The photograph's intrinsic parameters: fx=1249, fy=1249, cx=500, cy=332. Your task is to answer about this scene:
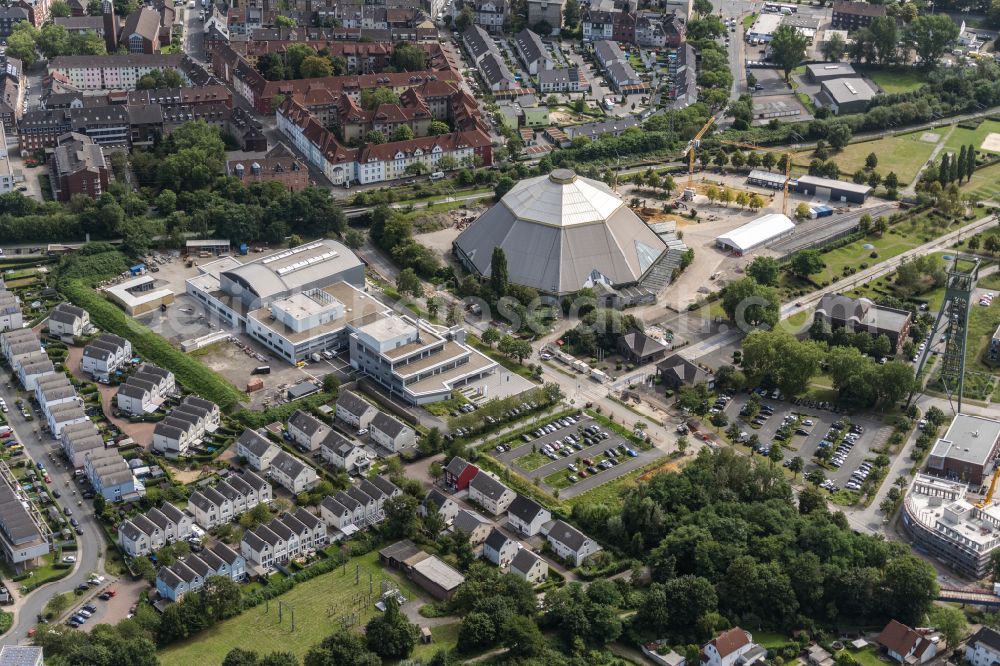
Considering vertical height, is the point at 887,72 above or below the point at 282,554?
above

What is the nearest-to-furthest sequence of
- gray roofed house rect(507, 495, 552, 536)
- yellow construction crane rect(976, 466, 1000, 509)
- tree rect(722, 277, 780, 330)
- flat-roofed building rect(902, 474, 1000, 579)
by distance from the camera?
flat-roofed building rect(902, 474, 1000, 579), gray roofed house rect(507, 495, 552, 536), yellow construction crane rect(976, 466, 1000, 509), tree rect(722, 277, 780, 330)

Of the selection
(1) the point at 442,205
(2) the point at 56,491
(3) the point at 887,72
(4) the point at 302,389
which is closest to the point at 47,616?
A: (2) the point at 56,491

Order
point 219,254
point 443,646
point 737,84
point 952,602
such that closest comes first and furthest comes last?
1. point 443,646
2. point 952,602
3. point 219,254
4. point 737,84

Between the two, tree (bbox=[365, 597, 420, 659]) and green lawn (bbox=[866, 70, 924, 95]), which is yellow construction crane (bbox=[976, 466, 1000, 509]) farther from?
green lawn (bbox=[866, 70, 924, 95])

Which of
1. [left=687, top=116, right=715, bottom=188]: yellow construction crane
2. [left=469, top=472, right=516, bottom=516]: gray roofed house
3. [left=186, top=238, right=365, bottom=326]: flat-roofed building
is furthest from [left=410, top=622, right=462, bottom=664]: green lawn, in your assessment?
[left=687, top=116, right=715, bottom=188]: yellow construction crane

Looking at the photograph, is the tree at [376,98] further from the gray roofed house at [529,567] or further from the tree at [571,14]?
the gray roofed house at [529,567]

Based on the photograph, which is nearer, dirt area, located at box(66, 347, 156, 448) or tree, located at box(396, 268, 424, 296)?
dirt area, located at box(66, 347, 156, 448)

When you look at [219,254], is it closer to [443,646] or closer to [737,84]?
[443,646]
